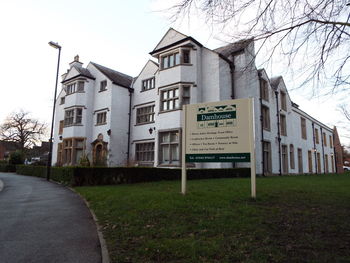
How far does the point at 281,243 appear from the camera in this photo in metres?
3.96

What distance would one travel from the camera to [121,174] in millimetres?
13484

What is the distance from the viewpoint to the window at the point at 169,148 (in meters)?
18.5

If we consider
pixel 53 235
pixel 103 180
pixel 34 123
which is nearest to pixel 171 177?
pixel 103 180

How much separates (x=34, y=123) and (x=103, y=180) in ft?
155

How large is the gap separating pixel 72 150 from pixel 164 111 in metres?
10.7

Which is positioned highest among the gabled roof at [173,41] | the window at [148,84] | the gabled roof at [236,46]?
the gabled roof at [173,41]

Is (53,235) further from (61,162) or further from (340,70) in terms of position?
(61,162)

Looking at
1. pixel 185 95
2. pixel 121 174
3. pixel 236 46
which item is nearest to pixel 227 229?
pixel 236 46

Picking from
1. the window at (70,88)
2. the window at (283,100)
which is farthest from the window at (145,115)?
the window at (283,100)

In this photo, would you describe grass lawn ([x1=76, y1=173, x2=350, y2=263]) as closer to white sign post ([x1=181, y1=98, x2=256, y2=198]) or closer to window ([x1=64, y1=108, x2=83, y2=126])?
white sign post ([x1=181, y1=98, x2=256, y2=198])

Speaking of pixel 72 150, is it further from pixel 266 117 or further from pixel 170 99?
pixel 266 117

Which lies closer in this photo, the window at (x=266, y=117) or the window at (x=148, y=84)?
the window at (x=266, y=117)

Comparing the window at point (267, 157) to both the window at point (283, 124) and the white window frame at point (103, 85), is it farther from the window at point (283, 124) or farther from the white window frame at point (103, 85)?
the white window frame at point (103, 85)

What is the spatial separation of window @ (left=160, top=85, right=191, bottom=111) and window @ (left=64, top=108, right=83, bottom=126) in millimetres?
10121
